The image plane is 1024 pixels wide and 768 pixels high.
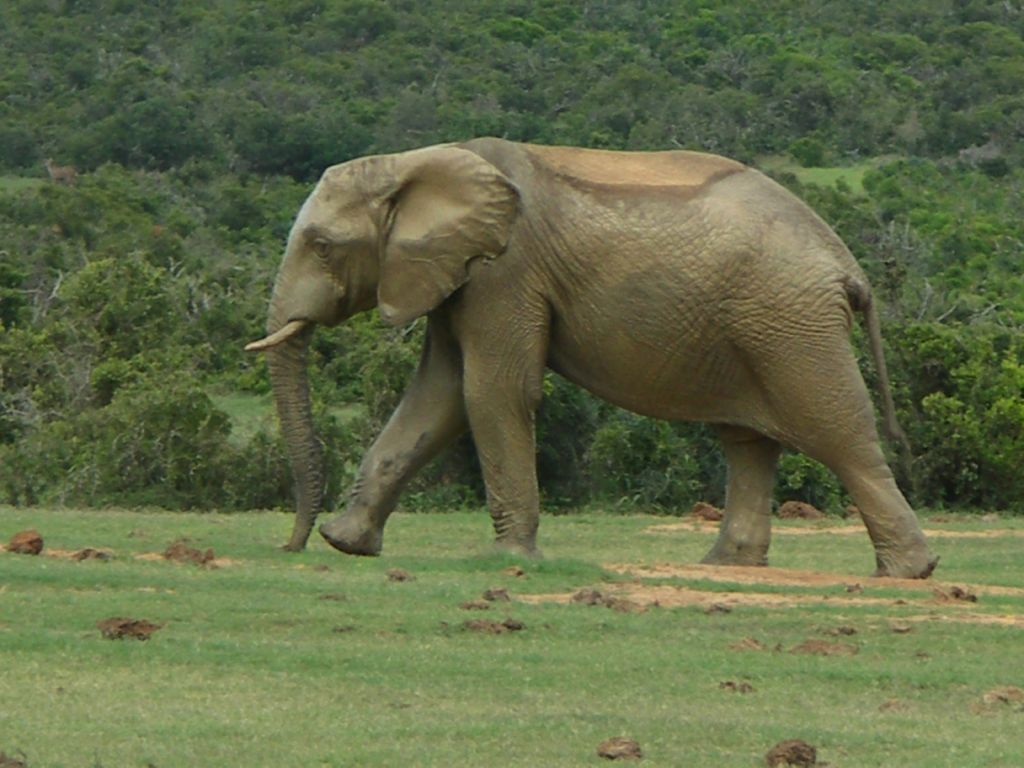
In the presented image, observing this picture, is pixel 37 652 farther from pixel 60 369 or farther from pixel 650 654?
pixel 60 369

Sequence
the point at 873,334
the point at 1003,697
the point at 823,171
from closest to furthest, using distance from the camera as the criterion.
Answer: the point at 1003,697, the point at 873,334, the point at 823,171

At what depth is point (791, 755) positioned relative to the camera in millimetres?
8375

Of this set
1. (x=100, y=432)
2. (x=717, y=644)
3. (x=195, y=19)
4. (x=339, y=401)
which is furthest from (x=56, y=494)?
(x=195, y=19)

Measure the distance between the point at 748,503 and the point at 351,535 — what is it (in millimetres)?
2389

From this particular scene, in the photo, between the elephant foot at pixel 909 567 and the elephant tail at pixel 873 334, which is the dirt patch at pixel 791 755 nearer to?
the elephant foot at pixel 909 567

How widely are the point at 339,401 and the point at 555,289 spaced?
1120 cm

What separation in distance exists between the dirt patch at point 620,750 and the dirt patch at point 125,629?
271 cm

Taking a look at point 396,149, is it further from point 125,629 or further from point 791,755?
point 791,755

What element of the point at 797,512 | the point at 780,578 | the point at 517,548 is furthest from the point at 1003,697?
the point at 797,512

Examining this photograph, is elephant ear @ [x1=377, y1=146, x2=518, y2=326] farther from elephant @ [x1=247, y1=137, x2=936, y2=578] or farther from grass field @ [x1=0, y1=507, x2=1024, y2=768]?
grass field @ [x1=0, y1=507, x2=1024, y2=768]

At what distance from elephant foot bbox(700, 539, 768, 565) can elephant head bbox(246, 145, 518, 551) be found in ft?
7.96

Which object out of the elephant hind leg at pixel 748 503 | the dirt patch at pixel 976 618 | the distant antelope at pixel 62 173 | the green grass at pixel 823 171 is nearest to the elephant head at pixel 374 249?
the elephant hind leg at pixel 748 503

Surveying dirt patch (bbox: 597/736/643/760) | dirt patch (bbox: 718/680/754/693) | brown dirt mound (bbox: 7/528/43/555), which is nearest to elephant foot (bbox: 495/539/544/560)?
brown dirt mound (bbox: 7/528/43/555)

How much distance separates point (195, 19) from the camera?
3061 inches
